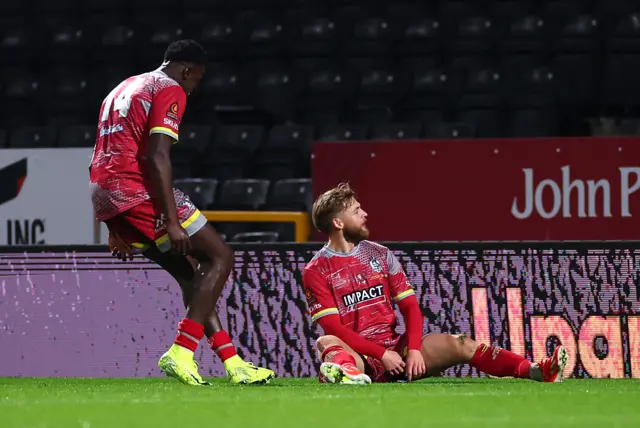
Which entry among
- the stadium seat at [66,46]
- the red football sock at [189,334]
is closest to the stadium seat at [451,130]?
the stadium seat at [66,46]

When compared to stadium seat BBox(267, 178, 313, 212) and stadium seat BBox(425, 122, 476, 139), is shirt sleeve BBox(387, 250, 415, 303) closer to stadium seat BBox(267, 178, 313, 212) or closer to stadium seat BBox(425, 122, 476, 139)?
stadium seat BBox(267, 178, 313, 212)

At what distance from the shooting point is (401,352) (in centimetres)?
579

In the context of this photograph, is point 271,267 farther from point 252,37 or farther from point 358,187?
point 252,37

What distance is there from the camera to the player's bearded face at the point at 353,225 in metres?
5.94

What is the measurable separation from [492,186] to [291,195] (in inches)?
114

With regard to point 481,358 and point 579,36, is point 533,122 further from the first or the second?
point 481,358

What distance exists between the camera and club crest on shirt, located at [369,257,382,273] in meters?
5.89

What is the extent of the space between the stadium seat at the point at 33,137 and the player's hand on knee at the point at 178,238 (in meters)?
6.77

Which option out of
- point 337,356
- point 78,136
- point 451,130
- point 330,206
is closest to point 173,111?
point 330,206

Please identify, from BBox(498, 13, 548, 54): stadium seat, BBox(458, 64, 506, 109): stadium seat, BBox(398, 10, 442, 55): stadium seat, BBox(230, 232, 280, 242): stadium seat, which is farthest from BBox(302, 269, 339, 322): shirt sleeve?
BBox(398, 10, 442, 55): stadium seat

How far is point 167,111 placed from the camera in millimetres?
5570

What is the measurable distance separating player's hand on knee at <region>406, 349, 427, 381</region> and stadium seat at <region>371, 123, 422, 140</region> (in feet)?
17.7

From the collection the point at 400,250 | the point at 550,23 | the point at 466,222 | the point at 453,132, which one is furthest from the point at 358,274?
the point at 550,23

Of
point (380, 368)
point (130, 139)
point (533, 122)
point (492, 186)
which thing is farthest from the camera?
point (533, 122)
